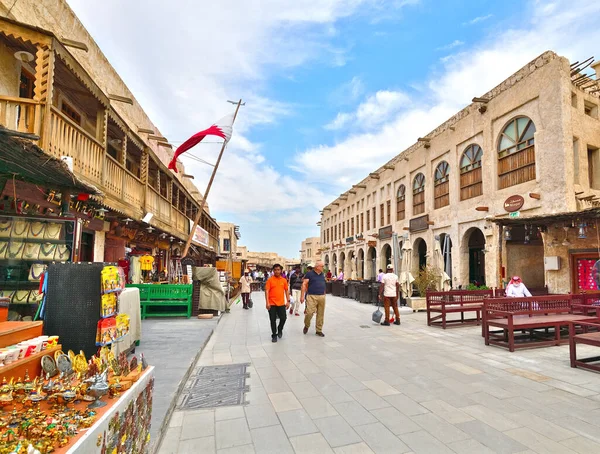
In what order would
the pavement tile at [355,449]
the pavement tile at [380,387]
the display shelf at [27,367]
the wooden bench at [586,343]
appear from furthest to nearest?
1. the wooden bench at [586,343]
2. the pavement tile at [380,387]
3. the pavement tile at [355,449]
4. the display shelf at [27,367]

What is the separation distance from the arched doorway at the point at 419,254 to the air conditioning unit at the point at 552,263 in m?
9.55

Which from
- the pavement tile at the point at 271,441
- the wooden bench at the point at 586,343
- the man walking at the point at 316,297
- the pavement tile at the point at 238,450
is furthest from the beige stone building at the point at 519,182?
the pavement tile at the point at 238,450

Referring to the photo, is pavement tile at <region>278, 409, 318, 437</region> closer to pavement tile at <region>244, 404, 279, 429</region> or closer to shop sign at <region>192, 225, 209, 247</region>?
pavement tile at <region>244, 404, 279, 429</region>

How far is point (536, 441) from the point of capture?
3.14 metres

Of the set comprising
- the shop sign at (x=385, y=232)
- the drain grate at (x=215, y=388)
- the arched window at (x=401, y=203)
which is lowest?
the drain grate at (x=215, y=388)

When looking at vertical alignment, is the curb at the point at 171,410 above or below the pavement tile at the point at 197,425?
Answer: above

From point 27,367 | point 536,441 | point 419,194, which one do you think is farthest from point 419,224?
point 27,367

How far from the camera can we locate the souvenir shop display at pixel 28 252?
5.04 m

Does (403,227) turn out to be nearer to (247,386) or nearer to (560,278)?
(560,278)

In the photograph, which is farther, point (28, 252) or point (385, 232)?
point (385, 232)

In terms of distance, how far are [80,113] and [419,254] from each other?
816 inches

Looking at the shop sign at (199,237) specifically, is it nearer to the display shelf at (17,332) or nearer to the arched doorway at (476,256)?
the arched doorway at (476,256)

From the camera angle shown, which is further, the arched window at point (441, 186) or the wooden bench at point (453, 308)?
the arched window at point (441, 186)

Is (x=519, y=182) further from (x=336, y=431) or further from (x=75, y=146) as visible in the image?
(x=75, y=146)
